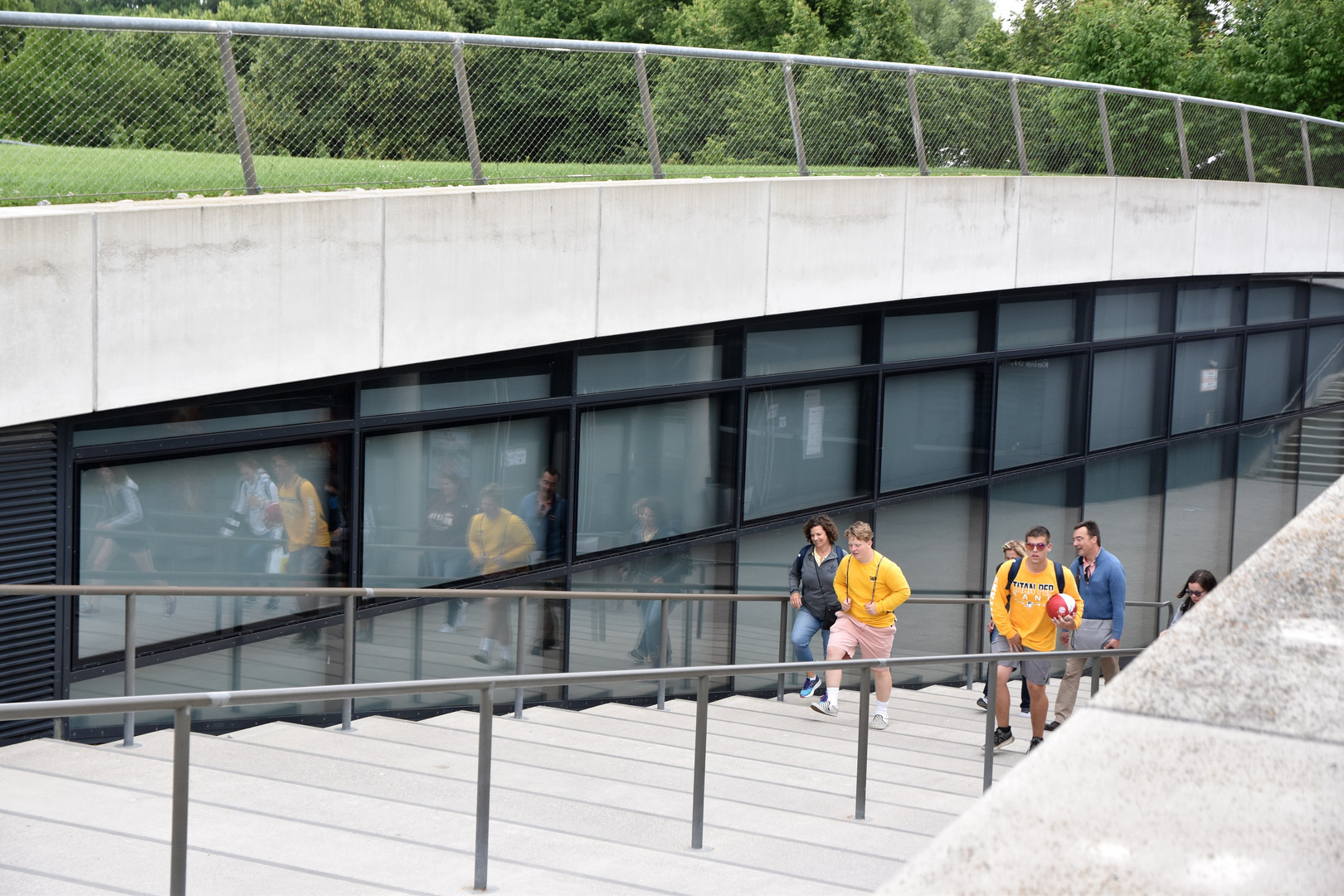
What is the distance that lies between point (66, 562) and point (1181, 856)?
272 inches

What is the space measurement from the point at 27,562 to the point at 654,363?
515 centimetres

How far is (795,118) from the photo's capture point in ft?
37.1

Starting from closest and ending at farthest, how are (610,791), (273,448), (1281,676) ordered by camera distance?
(1281,676) < (610,791) < (273,448)

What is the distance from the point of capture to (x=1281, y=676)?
2.97 metres

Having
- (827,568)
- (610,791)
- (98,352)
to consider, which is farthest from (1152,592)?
(98,352)

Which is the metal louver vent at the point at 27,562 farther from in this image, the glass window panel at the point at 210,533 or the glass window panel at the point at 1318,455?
the glass window panel at the point at 1318,455

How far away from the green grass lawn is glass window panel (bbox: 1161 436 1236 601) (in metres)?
10.8

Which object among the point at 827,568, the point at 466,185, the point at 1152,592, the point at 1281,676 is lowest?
the point at 1152,592

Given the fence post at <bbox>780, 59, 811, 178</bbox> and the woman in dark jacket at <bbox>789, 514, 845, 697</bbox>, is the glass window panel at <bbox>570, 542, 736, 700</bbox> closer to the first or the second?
the woman in dark jacket at <bbox>789, 514, 845, 697</bbox>

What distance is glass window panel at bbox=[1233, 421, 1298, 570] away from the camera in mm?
18422

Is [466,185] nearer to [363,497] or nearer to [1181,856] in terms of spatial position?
[363,497]

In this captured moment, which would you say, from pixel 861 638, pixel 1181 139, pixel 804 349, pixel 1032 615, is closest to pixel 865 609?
pixel 861 638

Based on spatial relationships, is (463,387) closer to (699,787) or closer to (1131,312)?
(699,787)

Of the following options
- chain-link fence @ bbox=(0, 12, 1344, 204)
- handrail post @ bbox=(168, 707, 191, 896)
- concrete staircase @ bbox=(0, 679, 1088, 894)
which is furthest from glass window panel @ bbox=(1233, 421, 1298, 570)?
handrail post @ bbox=(168, 707, 191, 896)
